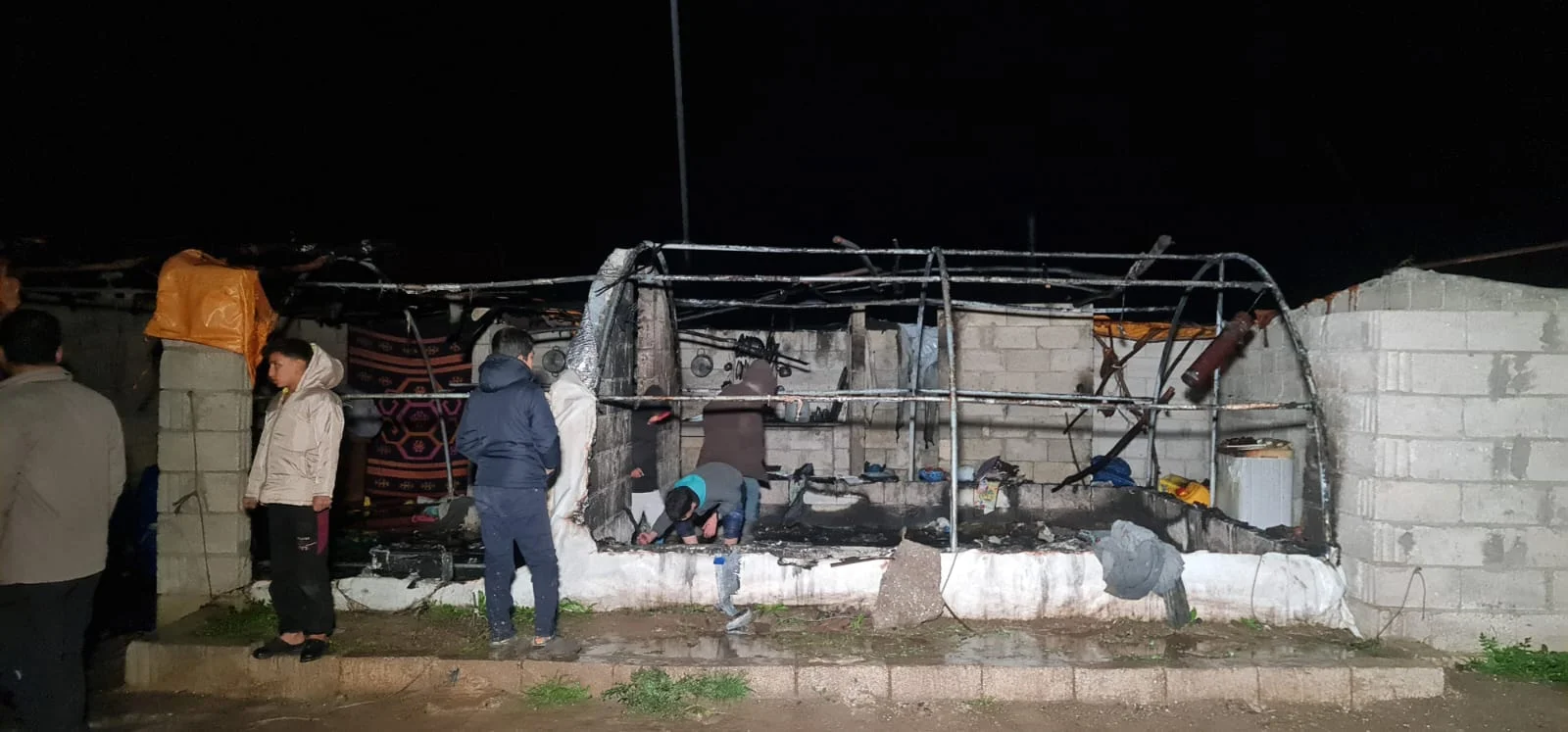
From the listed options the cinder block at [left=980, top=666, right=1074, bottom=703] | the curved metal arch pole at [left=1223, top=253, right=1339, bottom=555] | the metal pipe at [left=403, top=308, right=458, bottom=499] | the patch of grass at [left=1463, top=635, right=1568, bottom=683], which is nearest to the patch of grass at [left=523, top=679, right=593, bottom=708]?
the cinder block at [left=980, top=666, right=1074, bottom=703]

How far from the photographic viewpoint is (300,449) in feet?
15.5

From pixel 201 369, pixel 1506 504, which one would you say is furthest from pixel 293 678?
pixel 1506 504

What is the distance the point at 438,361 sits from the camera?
919 cm

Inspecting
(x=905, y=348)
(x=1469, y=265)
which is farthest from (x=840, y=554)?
(x=905, y=348)

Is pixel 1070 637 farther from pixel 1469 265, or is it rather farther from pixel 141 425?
pixel 141 425

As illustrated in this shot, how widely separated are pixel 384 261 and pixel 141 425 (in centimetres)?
306

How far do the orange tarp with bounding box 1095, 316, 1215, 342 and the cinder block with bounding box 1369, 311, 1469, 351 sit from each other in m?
4.70

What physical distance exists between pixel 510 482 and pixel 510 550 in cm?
49

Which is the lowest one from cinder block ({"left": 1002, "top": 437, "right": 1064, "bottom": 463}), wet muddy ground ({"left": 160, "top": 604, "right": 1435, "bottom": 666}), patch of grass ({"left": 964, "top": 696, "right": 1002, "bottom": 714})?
patch of grass ({"left": 964, "top": 696, "right": 1002, "bottom": 714})

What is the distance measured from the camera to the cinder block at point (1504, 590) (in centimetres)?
501

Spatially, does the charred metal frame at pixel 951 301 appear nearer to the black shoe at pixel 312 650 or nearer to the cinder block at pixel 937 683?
the cinder block at pixel 937 683

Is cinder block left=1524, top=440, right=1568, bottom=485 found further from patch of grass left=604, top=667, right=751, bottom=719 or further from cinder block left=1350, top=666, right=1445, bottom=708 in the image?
patch of grass left=604, top=667, right=751, bottom=719

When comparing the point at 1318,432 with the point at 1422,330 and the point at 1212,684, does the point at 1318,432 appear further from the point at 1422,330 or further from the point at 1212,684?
the point at 1212,684

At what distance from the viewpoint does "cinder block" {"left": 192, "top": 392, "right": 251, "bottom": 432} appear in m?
5.37
